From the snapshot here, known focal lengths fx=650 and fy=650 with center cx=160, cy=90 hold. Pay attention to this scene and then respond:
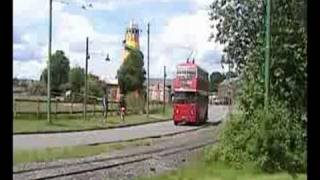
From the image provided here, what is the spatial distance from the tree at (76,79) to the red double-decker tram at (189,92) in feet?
26.6

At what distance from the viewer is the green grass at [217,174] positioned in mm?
11891

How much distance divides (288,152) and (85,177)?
161 inches

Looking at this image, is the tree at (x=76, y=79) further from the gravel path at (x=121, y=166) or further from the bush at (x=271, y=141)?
the bush at (x=271, y=141)

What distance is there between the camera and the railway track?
12.7 m

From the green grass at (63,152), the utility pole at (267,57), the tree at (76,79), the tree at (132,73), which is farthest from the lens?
the tree at (132,73)

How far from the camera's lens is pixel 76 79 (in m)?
42.3

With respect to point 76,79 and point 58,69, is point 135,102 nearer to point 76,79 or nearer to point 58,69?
point 76,79

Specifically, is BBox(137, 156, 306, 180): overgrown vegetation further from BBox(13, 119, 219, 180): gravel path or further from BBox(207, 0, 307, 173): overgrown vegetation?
BBox(13, 119, 219, 180): gravel path

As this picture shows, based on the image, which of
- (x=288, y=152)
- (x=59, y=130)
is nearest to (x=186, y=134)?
(x=59, y=130)

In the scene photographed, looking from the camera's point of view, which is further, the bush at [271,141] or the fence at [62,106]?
the fence at [62,106]

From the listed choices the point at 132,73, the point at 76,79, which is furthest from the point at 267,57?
the point at 132,73

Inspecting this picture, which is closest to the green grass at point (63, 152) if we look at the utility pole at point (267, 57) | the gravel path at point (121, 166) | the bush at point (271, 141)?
the gravel path at point (121, 166)

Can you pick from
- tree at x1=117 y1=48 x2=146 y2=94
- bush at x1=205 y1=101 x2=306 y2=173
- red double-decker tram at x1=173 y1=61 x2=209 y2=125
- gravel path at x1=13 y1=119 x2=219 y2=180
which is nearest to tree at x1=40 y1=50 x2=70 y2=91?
red double-decker tram at x1=173 y1=61 x2=209 y2=125

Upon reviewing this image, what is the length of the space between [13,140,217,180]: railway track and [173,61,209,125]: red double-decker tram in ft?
42.3
